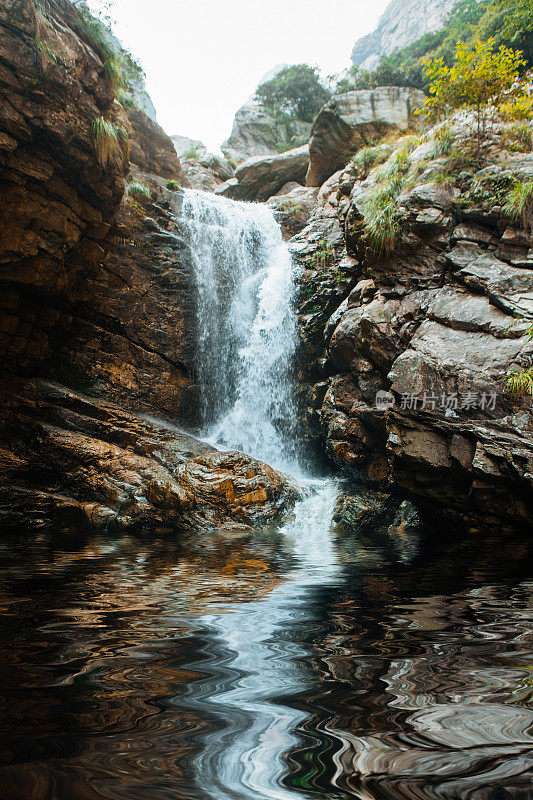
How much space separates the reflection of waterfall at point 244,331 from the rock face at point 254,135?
13.0 meters

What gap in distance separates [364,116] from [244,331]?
729 centimetres

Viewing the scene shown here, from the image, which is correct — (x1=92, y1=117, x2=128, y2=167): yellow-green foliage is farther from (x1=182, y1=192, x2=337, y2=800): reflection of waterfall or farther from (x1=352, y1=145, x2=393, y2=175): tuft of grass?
(x1=352, y1=145, x2=393, y2=175): tuft of grass

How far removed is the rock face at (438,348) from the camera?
18.6ft

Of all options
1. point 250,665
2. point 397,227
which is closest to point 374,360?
point 397,227

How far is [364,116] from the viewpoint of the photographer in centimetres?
1173

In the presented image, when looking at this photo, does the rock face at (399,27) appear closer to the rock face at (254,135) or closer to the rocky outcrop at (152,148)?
the rock face at (254,135)

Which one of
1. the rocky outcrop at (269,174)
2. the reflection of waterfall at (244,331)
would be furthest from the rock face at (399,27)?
the reflection of waterfall at (244,331)

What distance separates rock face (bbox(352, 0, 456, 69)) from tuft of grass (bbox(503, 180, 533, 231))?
31.4 meters

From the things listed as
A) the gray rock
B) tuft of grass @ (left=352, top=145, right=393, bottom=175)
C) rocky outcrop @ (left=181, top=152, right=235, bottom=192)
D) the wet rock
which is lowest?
the wet rock

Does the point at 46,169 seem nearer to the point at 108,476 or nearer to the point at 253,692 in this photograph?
the point at 108,476

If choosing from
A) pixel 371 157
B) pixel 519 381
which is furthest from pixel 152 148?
pixel 519 381

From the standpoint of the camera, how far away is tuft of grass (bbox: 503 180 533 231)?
21.2ft

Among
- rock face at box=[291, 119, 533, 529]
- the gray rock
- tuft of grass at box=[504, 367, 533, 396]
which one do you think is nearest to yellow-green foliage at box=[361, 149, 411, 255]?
rock face at box=[291, 119, 533, 529]

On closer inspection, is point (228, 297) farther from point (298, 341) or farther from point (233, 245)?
point (298, 341)
